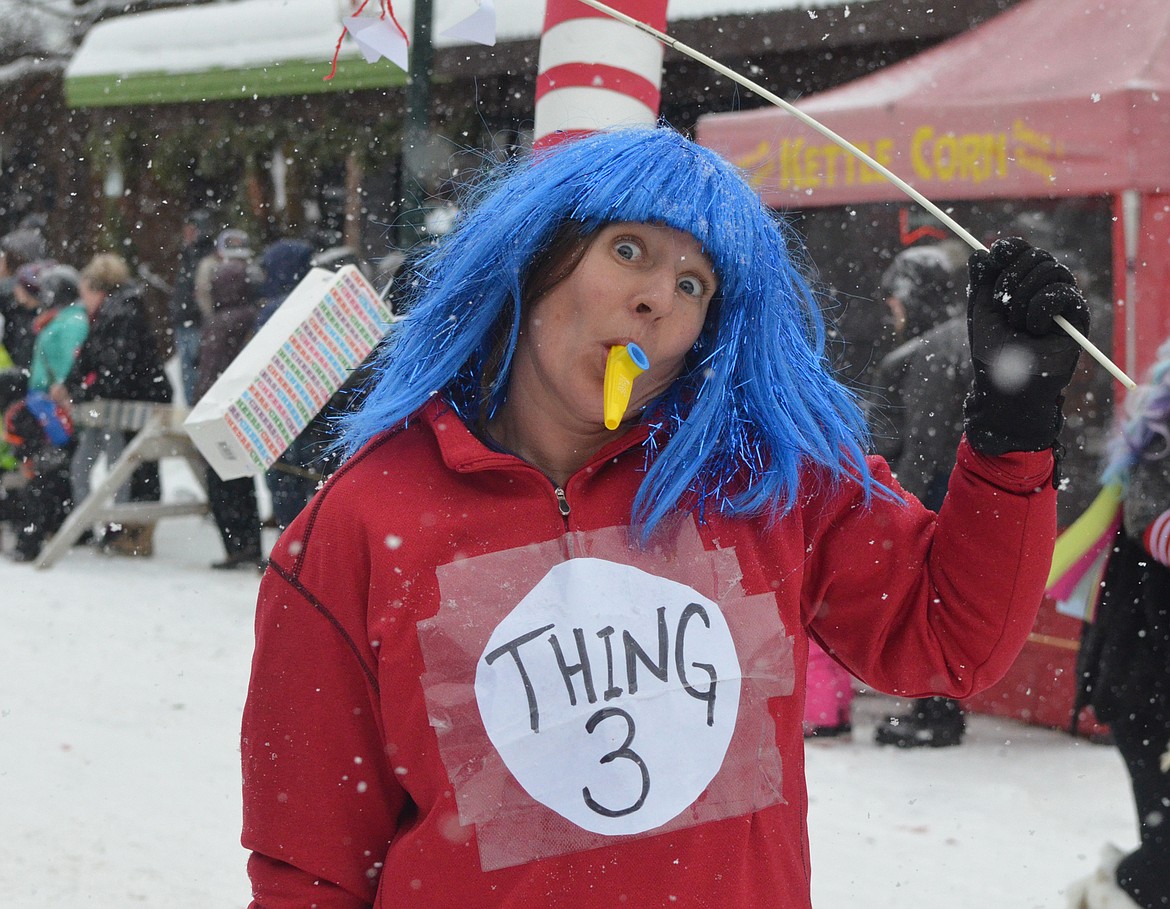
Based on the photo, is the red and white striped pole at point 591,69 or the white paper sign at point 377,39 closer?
the white paper sign at point 377,39

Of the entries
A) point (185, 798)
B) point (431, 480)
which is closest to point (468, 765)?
point (431, 480)

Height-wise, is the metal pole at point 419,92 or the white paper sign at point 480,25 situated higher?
the white paper sign at point 480,25

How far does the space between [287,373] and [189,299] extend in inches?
325


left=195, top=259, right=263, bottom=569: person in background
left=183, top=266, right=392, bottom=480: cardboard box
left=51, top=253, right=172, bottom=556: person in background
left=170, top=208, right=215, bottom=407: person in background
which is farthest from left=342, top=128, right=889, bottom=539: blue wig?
left=170, top=208, right=215, bottom=407: person in background

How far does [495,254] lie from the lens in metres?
1.54

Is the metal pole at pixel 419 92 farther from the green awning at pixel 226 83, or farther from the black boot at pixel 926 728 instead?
the green awning at pixel 226 83

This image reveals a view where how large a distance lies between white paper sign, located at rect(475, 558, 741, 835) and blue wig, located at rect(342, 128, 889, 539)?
0.10 metres

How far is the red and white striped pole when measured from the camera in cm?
290

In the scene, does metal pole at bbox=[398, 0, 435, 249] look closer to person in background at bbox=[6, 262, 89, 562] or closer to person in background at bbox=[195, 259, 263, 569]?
person in background at bbox=[195, 259, 263, 569]

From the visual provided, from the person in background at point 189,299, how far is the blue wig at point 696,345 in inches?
355

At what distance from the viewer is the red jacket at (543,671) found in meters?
1.43

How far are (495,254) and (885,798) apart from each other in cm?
351

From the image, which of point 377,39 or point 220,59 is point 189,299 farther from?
point 377,39

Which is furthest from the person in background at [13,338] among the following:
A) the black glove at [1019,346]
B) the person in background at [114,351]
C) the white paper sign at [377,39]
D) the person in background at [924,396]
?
the black glove at [1019,346]
